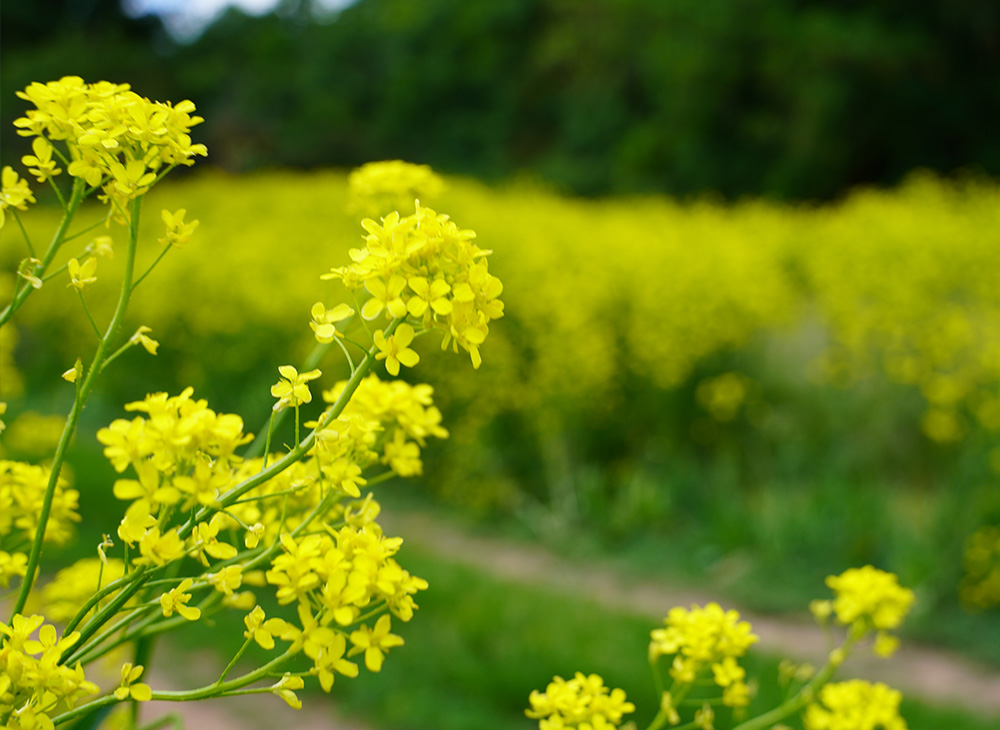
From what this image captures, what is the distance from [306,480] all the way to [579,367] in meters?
4.52

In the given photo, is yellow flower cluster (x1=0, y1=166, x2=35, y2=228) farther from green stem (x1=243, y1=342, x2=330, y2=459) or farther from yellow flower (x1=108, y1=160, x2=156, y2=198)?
green stem (x1=243, y1=342, x2=330, y2=459)

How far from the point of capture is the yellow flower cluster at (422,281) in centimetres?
76

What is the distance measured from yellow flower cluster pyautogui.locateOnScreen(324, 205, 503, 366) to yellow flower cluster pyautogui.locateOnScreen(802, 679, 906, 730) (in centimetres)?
71

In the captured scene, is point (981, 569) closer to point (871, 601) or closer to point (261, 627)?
point (871, 601)

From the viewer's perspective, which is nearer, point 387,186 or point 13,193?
point 13,193

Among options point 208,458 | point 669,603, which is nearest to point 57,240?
point 208,458

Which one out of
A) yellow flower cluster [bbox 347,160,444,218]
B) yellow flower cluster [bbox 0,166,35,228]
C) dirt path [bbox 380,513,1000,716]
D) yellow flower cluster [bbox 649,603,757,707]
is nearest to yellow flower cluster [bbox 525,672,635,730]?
yellow flower cluster [bbox 649,603,757,707]

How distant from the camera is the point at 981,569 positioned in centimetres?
424

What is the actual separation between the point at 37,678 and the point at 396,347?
1.22 feet

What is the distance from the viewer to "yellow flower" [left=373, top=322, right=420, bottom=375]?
762 millimetres

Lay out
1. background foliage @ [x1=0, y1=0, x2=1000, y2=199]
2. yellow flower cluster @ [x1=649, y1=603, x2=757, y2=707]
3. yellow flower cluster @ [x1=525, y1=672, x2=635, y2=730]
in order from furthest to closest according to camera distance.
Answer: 1. background foliage @ [x1=0, y1=0, x2=1000, y2=199]
2. yellow flower cluster @ [x1=649, y1=603, x2=757, y2=707]
3. yellow flower cluster @ [x1=525, y1=672, x2=635, y2=730]

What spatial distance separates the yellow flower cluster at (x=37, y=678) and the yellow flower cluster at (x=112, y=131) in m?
0.38

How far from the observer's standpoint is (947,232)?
23.7 ft

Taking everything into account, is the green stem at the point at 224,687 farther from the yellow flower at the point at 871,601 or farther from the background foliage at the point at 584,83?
the background foliage at the point at 584,83
